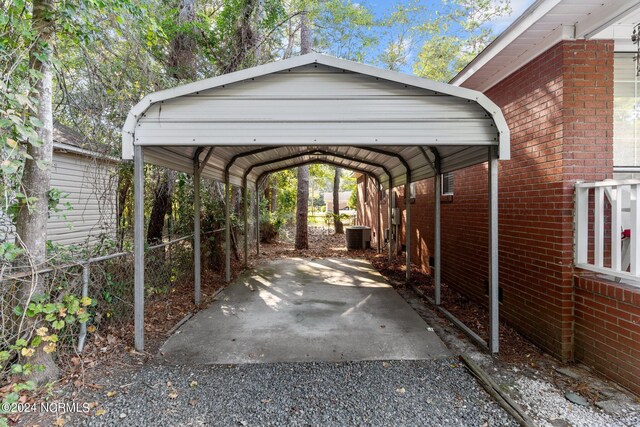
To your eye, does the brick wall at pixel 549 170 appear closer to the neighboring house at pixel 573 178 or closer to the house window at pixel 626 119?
the neighboring house at pixel 573 178

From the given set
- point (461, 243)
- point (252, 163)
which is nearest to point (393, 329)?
point (461, 243)

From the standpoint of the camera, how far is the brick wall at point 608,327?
9.42 ft

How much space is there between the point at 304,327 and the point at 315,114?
2.93m

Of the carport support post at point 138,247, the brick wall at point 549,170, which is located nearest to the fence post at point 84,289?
the carport support post at point 138,247

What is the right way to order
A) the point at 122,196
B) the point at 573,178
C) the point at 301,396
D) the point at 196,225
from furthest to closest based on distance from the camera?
the point at 122,196, the point at 196,225, the point at 573,178, the point at 301,396

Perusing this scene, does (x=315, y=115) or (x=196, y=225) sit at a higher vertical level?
(x=315, y=115)

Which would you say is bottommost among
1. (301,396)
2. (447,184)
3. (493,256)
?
(301,396)

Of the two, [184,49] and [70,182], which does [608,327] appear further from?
[70,182]

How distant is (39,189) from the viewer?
10.2ft

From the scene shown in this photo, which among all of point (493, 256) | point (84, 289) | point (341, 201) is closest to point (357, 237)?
point (493, 256)

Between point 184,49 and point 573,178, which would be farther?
point 184,49

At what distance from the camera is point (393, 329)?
448 centimetres

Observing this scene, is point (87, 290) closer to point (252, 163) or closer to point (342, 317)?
point (342, 317)

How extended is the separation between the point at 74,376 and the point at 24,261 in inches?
48.4
